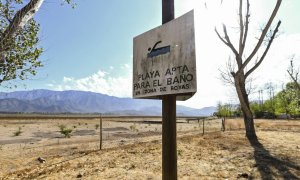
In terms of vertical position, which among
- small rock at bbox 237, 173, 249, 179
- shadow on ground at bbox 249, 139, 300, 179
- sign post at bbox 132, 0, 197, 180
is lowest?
small rock at bbox 237, 173, 249, 179

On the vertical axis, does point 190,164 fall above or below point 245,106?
below

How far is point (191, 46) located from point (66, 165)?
852 cm

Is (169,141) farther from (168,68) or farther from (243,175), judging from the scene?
(243,175)

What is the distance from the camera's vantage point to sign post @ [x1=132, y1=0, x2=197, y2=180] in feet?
12.7

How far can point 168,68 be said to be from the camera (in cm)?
412

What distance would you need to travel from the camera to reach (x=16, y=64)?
1046cm

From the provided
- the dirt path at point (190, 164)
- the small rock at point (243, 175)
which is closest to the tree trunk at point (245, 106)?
the dirt path at point (190, 164)

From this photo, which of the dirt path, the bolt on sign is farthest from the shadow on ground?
the bolt on sign

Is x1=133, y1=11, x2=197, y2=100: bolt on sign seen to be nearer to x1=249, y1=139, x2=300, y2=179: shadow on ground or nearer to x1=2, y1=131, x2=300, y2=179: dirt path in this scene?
x1=2, y1=131, x2=300, y2=179: dirt path

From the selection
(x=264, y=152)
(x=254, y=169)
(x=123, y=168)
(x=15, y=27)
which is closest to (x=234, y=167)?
(x=254, y=169)

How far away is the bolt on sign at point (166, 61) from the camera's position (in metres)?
3.86

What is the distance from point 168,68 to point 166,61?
0.38 feet

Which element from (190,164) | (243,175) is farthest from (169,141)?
(190,164)

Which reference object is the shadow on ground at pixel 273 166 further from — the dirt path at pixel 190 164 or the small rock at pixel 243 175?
the small rock at pixel 243 175
